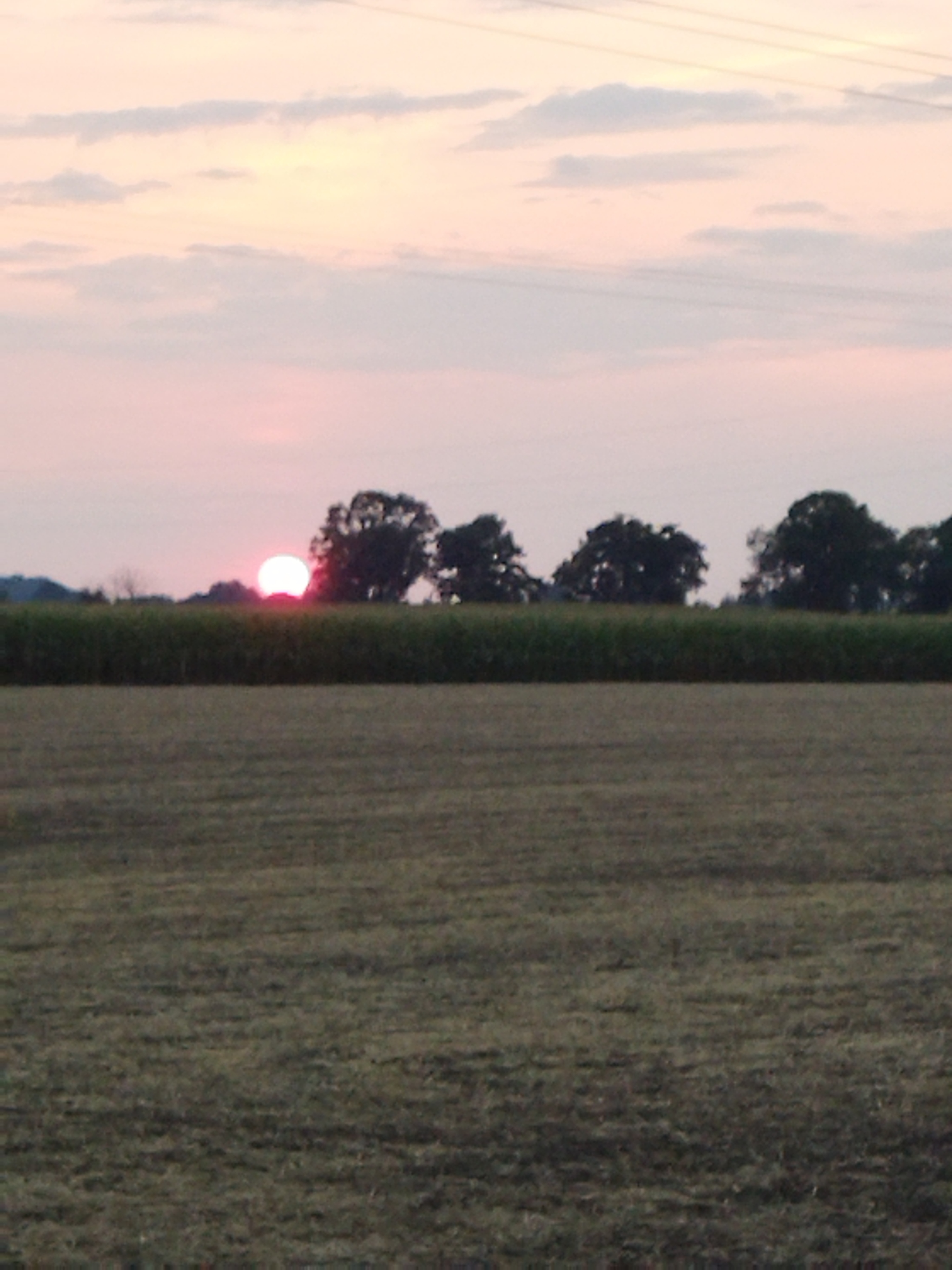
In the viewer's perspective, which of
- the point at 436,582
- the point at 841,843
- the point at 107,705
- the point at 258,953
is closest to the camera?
the point at 258,953

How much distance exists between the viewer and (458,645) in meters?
36.6

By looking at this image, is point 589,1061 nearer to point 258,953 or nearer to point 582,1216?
point 582,1216

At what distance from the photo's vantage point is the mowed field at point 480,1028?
4383 millimetres

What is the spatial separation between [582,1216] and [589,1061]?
1427mm

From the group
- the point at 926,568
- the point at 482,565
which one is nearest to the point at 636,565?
the point at 482,565

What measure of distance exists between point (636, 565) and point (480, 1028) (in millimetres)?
55947

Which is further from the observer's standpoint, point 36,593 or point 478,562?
point 478,562

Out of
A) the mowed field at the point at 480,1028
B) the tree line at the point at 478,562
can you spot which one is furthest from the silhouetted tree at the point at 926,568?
the mowed field at the point at 480,1028

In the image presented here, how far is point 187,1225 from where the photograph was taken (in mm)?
4305

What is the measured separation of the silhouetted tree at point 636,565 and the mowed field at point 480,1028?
4712 cm

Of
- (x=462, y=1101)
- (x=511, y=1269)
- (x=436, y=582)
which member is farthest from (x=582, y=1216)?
(x=436, y=582)

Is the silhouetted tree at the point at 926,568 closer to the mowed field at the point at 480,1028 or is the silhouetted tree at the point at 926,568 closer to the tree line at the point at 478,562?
the tree line at the point at 478,562

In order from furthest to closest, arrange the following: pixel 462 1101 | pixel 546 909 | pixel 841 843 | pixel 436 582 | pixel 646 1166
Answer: pixel 436 582, pixel 841 843, pixel 546 909, pixel 462 1101, pixel 646 1166

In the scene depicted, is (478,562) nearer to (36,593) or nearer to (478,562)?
(478,562)
